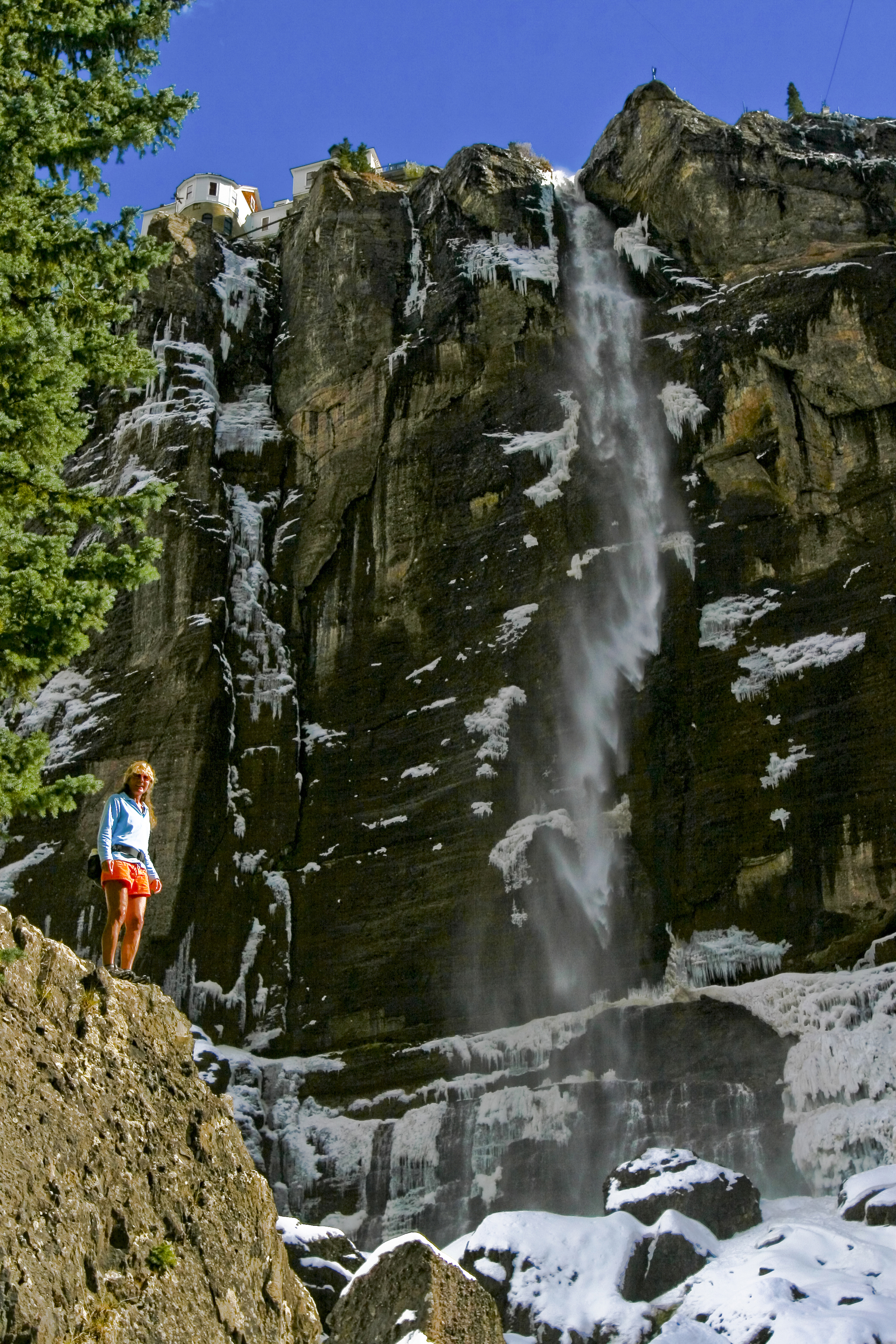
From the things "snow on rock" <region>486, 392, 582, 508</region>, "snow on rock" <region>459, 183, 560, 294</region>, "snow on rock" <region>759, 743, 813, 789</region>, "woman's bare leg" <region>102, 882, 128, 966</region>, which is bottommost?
"woman's bare leg" <region>102, 882, 128, 966</region>

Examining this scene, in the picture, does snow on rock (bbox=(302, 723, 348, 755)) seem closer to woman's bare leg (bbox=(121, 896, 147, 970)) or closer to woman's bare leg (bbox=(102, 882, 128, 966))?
woman's bare leg (bbox=(121, 896, 147, 970))

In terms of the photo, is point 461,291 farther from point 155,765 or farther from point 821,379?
point 155,765

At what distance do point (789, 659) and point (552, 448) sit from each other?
7906mm

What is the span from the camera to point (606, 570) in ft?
103

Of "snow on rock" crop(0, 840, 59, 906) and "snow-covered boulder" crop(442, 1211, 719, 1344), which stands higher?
"snow on rock" crop(0, 840, 59, 906)

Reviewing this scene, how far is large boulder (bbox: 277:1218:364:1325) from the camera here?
16.0m

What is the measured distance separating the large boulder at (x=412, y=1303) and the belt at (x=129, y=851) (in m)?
3.66

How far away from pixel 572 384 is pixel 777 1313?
22915mm

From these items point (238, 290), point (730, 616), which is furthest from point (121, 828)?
point (238, 290)

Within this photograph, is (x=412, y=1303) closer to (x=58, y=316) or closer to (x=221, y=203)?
(x=58, y=316)

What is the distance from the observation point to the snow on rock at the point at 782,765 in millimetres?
A: 27297

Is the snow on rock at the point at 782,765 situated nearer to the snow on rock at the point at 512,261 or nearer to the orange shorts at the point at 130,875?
the snow on rock at the point at 512,261

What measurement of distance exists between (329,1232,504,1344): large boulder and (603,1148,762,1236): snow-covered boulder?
27.0 feet

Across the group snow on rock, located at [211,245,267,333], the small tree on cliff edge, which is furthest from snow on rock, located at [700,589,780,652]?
the small tree on cliff edge
